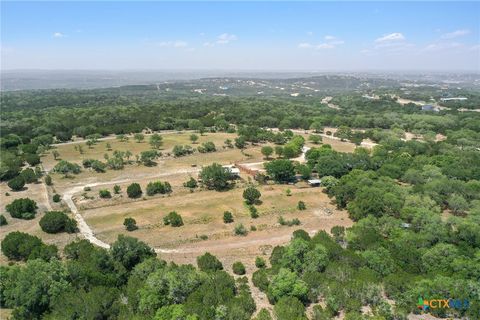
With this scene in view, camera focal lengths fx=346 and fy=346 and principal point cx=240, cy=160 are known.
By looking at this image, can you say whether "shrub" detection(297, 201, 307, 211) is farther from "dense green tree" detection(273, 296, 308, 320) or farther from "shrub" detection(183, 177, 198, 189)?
"dense green tree" detection(273, 296, 308, 320)

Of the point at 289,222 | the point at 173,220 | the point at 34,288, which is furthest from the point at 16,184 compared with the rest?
the point at 289,222

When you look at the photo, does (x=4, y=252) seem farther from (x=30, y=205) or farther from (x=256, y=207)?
(x=256, y=207)

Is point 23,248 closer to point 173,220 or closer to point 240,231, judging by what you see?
point 173,220

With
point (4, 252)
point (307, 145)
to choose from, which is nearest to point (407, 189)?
point (307, 145)

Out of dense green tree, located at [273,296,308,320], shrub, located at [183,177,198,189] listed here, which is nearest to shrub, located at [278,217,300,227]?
shrub, located at [183,177,198,189]

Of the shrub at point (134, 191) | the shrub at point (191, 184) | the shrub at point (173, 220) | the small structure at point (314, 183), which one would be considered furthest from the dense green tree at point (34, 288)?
the small structure at point (314, 183)
